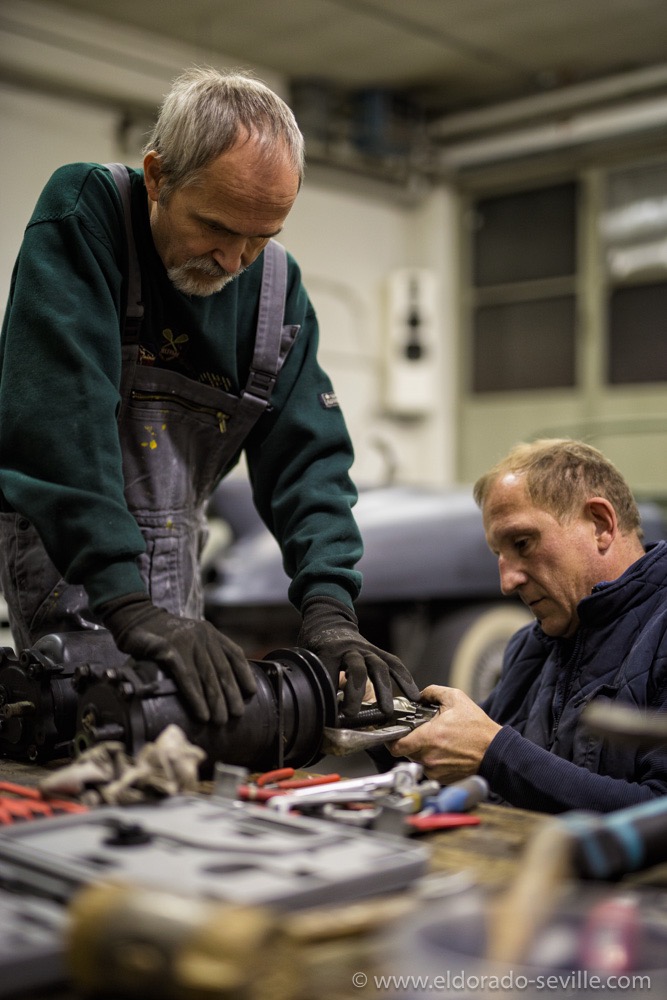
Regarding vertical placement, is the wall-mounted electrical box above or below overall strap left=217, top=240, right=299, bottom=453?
above

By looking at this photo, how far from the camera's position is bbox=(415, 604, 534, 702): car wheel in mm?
4516

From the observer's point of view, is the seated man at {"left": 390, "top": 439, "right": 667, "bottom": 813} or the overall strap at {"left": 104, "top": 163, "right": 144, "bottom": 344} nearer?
the seated man at {"left": 390, "top": 439, "right": 667, "bottom": 813}

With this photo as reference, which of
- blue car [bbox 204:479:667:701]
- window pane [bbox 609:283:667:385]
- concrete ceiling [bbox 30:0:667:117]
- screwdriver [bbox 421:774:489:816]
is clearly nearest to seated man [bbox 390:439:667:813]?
screwdriver [bbox 421:774:489:816]

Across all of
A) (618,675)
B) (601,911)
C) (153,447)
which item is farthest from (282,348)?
(601,911)

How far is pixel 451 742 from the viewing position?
1542 mm

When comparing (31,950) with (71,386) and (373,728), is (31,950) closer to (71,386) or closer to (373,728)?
(373,728)

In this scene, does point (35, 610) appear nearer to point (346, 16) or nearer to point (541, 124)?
point (346, 16)

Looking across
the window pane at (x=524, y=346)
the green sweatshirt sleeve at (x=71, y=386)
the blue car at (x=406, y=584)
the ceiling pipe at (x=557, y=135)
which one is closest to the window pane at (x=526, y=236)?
the window pane at (x=524, y=346)

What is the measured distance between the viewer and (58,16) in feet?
22.1

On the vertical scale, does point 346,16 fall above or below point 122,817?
above

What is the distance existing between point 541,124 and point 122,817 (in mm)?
8197

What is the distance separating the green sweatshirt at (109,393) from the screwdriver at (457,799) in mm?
510

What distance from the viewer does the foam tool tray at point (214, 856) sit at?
783 millimetres

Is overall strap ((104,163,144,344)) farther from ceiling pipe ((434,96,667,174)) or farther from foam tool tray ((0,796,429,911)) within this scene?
ceiling pipe ((434,96,667,174))
